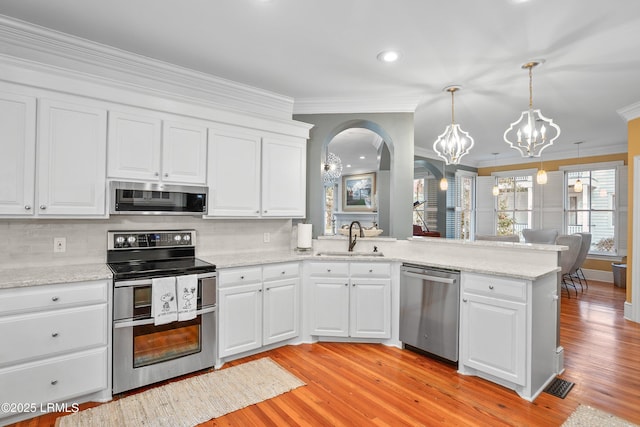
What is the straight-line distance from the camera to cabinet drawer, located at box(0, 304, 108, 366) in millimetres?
2070

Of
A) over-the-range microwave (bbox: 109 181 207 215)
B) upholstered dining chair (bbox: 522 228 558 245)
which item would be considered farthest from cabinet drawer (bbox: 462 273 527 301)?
upholstered dining chair (bbox: 522 228 558 245)

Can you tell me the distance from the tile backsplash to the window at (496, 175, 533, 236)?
280 inches

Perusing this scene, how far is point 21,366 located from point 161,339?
2.68 ft

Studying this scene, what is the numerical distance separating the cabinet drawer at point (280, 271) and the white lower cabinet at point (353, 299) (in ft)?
0.68

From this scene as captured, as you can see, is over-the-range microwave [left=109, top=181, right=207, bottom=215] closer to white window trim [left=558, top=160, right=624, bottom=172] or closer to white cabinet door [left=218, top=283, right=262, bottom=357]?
white cabinet door [left=218, top=283, right=262, bottom=357]

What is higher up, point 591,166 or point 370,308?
Result: point 591,166

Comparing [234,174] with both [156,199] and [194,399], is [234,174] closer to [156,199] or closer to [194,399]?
[156,199]

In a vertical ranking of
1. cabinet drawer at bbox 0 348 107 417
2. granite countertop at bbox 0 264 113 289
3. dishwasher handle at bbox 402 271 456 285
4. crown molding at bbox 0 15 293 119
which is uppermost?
crown molding at bbox 0 15 293 119

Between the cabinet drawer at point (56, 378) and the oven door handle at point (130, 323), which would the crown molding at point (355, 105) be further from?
the cabinet drawer at point (56, 378)

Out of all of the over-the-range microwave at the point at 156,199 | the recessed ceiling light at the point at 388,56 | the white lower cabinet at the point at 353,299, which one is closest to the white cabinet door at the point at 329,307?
the white lower cabinet at the point at 353,299

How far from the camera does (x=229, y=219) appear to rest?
3.52 meters

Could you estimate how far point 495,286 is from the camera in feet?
8.65

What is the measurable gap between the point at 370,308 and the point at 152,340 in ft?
6.54

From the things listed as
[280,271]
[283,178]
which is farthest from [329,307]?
[283,178]
